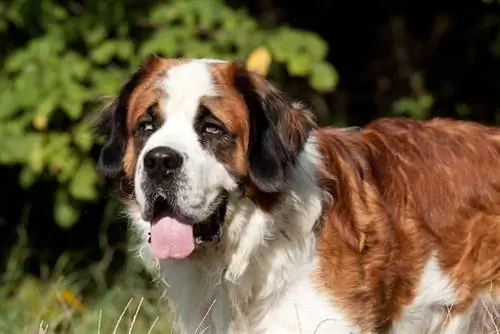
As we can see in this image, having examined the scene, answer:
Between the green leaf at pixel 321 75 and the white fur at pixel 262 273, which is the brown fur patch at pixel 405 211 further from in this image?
the green leaf at pixel 321 75

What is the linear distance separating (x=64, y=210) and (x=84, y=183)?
0.31 metres

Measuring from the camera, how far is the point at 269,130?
5016 mm

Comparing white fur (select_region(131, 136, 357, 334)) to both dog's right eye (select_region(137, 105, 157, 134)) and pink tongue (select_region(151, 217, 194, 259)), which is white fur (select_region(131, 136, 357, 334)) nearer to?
pink tongue (select_region(151, 217, 194, 259))

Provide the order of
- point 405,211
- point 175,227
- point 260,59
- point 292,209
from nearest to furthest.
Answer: point 175,227
point 292,209
point 405,211
point 260,59

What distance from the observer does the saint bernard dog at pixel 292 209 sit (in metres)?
4.88

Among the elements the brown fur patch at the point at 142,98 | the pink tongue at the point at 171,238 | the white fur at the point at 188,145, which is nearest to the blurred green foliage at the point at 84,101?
the brown fur patch at the point at 142,98

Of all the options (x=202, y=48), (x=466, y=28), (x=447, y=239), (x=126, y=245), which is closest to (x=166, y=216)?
(x=447, y=239)

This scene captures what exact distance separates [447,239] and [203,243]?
4.00 feet

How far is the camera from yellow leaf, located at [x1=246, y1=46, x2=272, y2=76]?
7207mm

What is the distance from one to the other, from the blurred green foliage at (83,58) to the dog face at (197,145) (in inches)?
85.1

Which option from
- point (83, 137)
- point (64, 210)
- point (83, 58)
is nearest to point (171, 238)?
point (83, 137)

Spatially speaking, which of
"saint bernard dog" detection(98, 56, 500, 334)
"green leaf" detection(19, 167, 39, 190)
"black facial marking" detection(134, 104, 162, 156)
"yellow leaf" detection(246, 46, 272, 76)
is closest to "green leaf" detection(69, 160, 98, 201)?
"green leaf" detection(19, 167, 39, 190)

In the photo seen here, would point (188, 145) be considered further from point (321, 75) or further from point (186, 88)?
point (321, 75)

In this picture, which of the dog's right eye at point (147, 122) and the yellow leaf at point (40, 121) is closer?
the dog's right eye at point (147, 122)
